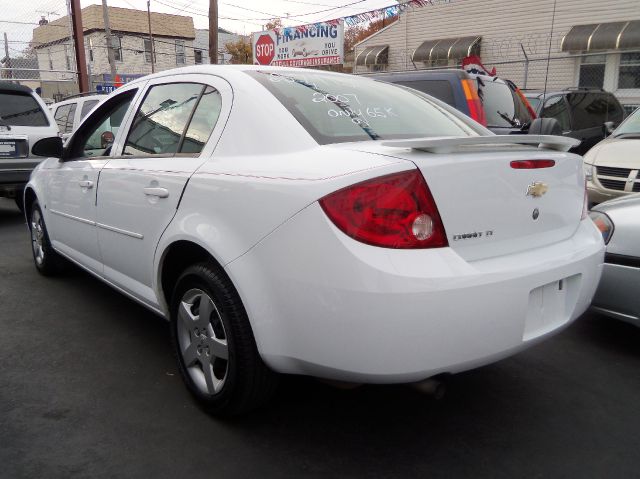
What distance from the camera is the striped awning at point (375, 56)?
22.6 metres

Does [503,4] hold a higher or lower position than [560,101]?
higher

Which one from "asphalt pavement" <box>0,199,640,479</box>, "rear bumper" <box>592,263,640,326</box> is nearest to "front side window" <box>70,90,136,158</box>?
"asphalt pavement" <box>0,199,640,479</box>

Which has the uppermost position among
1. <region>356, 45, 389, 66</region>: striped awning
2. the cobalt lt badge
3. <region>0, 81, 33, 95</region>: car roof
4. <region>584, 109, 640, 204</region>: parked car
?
<region>356, 45, 389, 66</region>: striped awning

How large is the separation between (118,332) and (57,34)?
16083mm

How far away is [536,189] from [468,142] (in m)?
0.41

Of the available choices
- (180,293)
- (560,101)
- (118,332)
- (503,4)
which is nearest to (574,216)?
(180,293)

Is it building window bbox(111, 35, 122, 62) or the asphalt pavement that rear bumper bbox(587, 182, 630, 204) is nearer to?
the asphalt pavement

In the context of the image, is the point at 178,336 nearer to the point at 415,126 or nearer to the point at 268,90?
the point at 268,90

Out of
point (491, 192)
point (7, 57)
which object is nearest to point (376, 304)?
point (491, 192)

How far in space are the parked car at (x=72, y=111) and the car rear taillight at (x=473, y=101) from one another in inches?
237

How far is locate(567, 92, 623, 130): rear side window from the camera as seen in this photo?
9383 millimetres

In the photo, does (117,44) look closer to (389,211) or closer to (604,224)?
(604,224)

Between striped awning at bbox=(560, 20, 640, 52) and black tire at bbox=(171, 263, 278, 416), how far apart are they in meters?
16.8

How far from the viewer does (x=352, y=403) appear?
277cm
